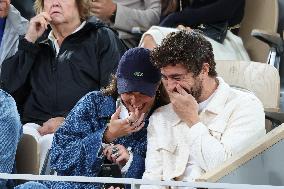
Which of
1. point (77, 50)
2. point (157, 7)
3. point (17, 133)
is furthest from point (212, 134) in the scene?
point (157, 7)

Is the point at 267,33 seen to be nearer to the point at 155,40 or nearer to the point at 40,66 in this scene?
the point at 155,40

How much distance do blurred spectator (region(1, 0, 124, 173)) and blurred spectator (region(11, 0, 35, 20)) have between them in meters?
0.76

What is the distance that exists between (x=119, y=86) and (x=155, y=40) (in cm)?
86

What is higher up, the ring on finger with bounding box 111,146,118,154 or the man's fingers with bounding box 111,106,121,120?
the man's fingers with bounding box 111,106,121,120

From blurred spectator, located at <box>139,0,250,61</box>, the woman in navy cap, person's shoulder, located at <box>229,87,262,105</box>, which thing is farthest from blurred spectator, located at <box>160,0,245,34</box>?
person's shoulder, located at <box>229,87,262,105</box>

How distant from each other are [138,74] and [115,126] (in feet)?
0.73

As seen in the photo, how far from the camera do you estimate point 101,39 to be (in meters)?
4.14

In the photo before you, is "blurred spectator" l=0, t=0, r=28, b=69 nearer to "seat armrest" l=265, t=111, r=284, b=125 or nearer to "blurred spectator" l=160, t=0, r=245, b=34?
"blurred spectator" l=160, t=0, r=245, b=34

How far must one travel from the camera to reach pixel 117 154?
3104mm

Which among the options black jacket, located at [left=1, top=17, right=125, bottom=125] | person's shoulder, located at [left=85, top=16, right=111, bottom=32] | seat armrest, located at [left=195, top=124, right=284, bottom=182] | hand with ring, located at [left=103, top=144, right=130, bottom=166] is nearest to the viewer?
seat armrest, located at [left=195, top=124, right=284, bottom=182]

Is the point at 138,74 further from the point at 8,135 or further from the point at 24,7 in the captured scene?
the point at 24,7

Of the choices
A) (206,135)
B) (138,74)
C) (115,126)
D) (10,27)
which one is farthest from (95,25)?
(206,135)

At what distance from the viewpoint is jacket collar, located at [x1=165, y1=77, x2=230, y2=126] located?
3.01m

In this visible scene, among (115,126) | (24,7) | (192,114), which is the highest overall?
(192,114)
